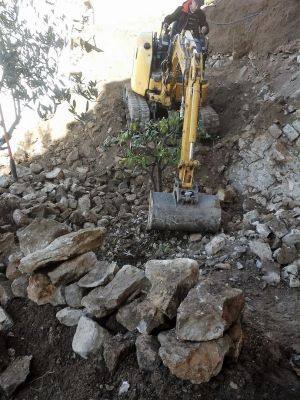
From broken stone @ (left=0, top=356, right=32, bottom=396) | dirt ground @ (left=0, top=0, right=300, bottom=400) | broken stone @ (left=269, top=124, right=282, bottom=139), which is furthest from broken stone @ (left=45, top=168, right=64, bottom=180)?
broken stone @ (left=0, top=356, right=32, bottom=396)

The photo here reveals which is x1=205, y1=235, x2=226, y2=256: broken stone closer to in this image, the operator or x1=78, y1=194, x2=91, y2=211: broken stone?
x1=78, y1=194, x2=91, y2=211: broken stone

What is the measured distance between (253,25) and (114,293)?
630cm

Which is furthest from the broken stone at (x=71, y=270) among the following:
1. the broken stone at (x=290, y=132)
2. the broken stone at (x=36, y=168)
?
the broken stone at (x=36, y=168)

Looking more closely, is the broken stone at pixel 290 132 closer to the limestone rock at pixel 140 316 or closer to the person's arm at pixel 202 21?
the person's arm at pixel 202 21

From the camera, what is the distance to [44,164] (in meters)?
6.85

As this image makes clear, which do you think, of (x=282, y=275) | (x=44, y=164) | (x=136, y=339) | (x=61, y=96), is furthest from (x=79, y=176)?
(x=136, y=339)

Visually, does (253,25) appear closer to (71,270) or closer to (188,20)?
(188,20)

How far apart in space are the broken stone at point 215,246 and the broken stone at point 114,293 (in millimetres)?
1376

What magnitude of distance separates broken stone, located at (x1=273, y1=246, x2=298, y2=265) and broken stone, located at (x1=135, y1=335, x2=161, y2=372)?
1.89 m

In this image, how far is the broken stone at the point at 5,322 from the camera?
3.10m

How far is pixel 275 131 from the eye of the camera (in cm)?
561

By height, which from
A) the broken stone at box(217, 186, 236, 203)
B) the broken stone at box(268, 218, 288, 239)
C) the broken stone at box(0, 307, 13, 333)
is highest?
the broken stone at box(217, 186, 236, 203)

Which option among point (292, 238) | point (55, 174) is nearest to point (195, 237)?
point (292, 238)

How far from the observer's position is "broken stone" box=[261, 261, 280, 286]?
3.80 metres
